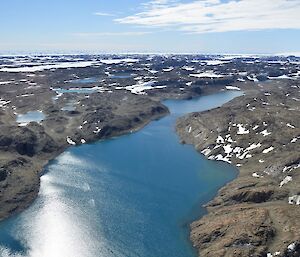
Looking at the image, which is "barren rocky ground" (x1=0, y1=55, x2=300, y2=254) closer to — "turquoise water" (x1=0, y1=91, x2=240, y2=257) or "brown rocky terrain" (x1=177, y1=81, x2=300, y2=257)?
"brown rocky terrain" (x1=177, y1=81, x2=300, y2=257)

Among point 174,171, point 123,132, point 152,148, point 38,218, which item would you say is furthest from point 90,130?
point 38,218

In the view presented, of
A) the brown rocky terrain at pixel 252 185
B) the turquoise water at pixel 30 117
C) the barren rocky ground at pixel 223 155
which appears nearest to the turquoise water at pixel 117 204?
the barren rocky ground at pixel 223 155

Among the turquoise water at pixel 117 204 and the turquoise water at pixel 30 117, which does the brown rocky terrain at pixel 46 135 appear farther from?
the turquoise water at pixel 117 204

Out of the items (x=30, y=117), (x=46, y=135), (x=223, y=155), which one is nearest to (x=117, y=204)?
(x=223, y=155)

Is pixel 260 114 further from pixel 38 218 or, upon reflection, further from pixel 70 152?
pixel 38 218

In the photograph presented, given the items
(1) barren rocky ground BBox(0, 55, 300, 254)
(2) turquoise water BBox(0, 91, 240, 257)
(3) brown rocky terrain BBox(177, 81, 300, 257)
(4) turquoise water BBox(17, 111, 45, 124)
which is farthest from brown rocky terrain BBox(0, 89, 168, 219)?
(3) brown rocky terrain BBox(177, 81, 300, 257)

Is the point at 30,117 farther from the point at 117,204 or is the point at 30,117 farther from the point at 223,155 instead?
the point at 117,204

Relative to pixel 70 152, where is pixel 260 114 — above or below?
above
